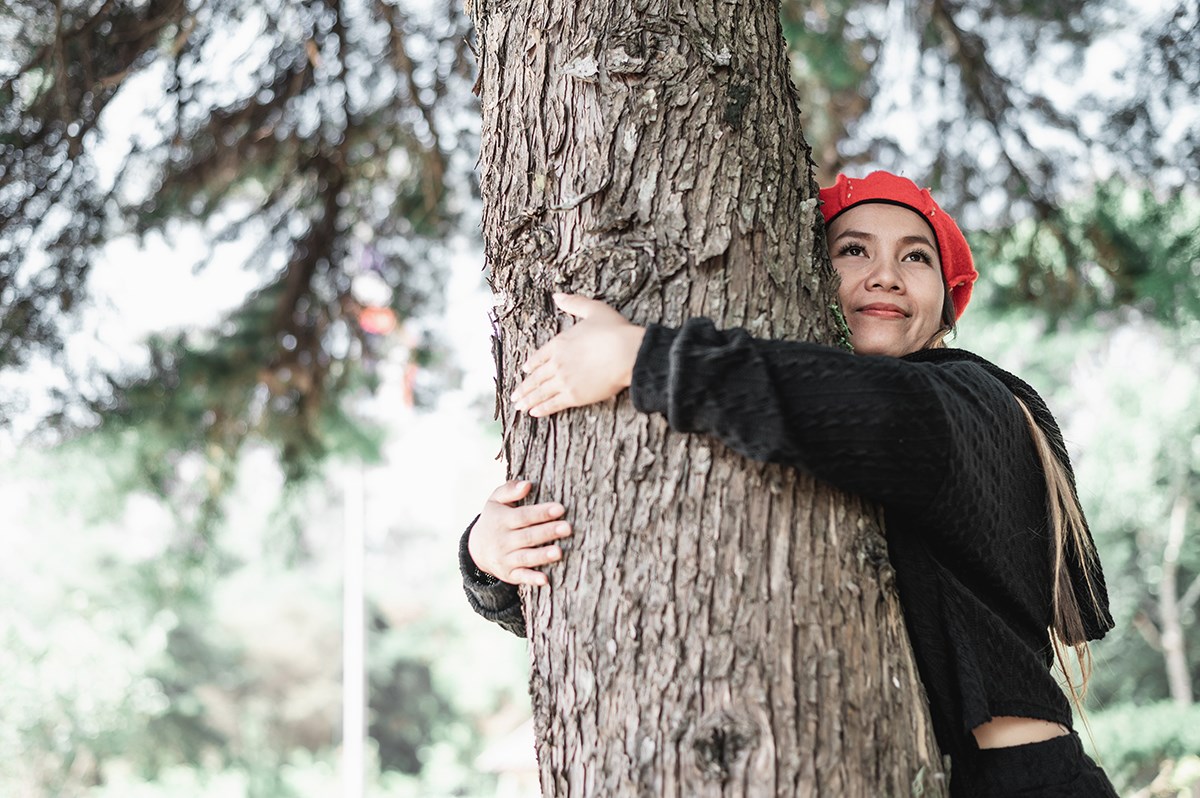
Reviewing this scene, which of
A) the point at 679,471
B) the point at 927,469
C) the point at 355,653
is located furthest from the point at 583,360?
the point at 355,653

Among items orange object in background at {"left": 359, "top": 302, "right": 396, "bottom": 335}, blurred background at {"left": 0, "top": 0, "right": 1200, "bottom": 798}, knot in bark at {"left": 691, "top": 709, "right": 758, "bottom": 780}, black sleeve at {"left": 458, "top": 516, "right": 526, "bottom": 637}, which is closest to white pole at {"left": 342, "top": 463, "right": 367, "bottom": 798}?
blurred background at {"left": 0, "top": 0, "right": 1200, "bottom": 798}

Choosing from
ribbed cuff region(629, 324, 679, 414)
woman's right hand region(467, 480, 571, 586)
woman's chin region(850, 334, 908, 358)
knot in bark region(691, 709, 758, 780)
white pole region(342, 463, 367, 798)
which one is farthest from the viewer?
white pole region(342, 463, 367, 798)

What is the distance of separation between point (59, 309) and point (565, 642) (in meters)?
3.91

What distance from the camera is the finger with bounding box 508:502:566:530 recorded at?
5.41ft

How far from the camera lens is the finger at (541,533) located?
1.63m

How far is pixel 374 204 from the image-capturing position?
19.0ft

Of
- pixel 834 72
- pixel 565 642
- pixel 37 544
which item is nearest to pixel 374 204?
pixel 834 72

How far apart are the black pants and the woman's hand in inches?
32.3

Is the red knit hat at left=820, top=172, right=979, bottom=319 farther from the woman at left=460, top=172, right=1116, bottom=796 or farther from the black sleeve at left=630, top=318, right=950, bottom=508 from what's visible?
the black sleeve at left=630, top=318, right=950, bottom=508

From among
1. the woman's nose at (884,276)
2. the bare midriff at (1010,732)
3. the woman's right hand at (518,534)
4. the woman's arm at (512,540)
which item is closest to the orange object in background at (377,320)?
the woman's nose at (884,276)

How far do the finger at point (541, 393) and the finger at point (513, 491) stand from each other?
0.12m

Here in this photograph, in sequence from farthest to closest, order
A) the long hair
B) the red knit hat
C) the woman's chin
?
the red knit hat
the woman's chin
the long hair

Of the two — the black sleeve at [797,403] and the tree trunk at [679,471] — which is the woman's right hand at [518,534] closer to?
the tree trunk at [679,471]

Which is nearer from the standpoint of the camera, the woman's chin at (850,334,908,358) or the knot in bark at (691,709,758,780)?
the knot in bark at (691,709,758,780)
